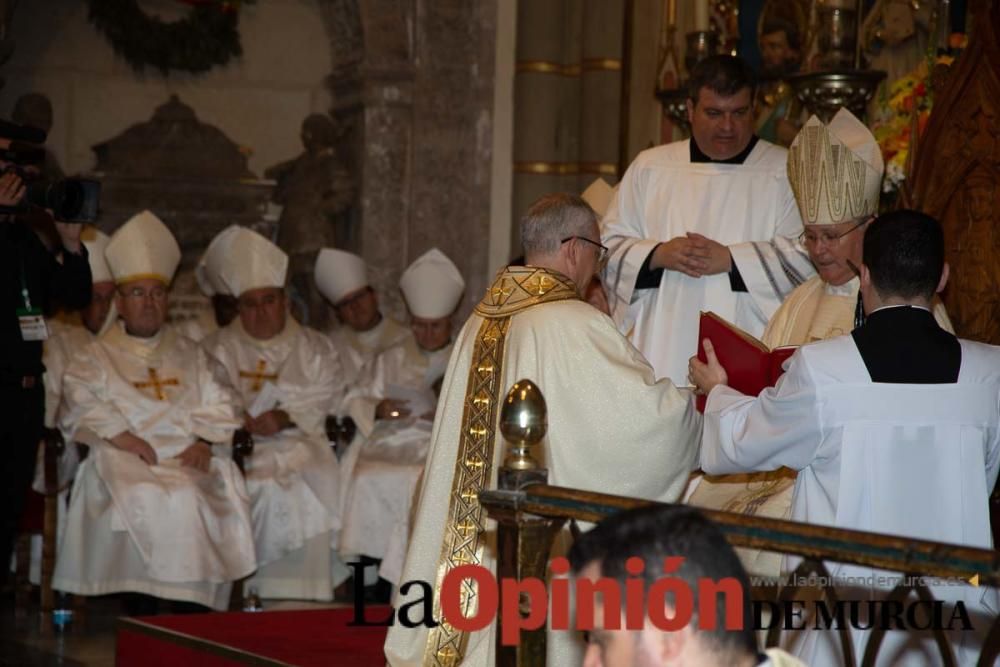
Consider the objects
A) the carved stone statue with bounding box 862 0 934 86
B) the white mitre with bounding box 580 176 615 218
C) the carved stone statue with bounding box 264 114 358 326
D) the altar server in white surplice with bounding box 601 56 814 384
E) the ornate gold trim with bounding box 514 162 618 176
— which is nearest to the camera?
the altar server in white surplice with bounding box 601 56 814 384

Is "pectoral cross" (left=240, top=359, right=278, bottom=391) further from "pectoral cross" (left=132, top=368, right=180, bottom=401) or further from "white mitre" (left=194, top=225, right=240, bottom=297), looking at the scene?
"pectoral cross" (left=132, top=368, right=180, bottom=401)

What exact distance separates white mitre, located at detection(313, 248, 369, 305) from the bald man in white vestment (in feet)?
15.5

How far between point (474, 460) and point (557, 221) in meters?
0.74

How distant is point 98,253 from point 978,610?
6094 mm

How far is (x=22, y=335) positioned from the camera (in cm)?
632

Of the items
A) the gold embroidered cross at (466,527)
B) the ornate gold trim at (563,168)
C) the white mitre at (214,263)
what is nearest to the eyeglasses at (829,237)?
the gold embroidered cross at (466,527)

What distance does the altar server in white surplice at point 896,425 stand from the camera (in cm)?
365

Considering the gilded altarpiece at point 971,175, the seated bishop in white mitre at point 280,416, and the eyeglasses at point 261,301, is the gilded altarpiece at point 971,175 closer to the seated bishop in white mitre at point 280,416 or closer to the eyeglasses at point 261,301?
the seated bishop in white mitre at point 280,416

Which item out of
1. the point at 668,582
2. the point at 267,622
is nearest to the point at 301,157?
the point at 267,622

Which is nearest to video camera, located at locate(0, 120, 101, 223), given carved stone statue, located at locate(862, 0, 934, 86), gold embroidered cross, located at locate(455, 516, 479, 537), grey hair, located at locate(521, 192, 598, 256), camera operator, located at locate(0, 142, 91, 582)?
camera operator, located at locate(0, 142, 91, 582)

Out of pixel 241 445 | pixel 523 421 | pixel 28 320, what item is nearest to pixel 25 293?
pixel 28 320

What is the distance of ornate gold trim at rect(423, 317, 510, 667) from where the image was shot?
15.0 feet

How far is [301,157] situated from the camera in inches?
427

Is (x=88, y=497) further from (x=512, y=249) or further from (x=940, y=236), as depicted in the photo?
(x=940, y=236)
